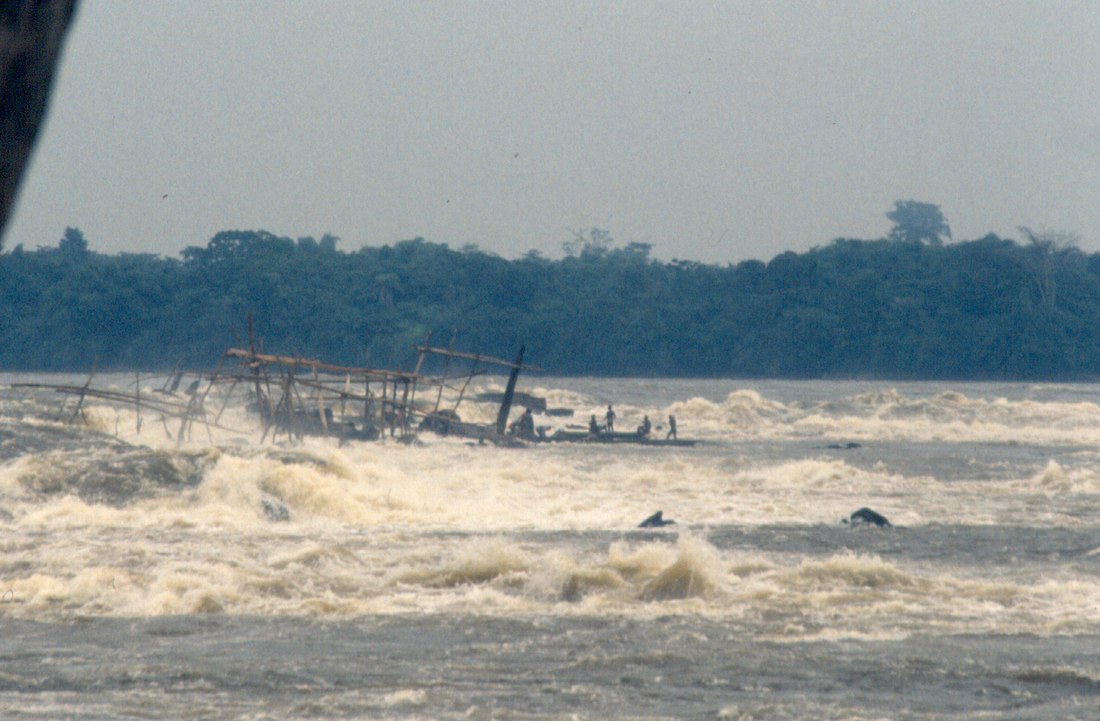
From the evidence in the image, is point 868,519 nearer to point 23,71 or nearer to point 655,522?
point 655,522

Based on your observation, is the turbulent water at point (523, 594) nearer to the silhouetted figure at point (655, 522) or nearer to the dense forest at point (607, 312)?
the silhouetted figure at point (655, 522)

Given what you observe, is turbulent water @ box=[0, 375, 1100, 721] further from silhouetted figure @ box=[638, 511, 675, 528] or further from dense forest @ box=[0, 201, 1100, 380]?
dense forest @ box=[0, 201, 1100, 380]

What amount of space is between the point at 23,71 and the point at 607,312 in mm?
108420

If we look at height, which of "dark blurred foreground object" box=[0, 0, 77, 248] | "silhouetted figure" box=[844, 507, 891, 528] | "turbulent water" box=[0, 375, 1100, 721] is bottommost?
"turbulent water" box=[0, 375, 1100, 721]

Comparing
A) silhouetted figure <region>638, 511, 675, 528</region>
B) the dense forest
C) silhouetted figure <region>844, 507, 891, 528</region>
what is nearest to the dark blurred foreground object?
silhouetted figure <region>638, 511, 675, 528</region>

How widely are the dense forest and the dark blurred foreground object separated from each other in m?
97.7

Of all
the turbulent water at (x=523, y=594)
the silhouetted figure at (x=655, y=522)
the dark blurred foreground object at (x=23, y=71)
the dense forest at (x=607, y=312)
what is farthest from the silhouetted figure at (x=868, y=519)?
the dense forest at (x=607, y=312)

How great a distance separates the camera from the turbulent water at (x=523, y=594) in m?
8.76

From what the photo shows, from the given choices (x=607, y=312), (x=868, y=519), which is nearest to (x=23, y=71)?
(x=868, y=519)

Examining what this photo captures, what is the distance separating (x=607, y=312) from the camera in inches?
4323

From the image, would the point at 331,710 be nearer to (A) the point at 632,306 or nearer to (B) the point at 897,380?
(B) the point at 897,380

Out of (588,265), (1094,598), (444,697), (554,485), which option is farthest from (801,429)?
(588,265)

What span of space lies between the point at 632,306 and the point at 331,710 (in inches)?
4102

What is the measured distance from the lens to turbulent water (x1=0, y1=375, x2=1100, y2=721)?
876 cm
